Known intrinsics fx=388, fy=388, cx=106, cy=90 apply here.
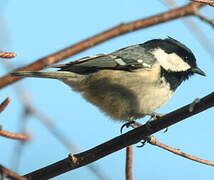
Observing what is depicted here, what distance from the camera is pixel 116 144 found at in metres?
1.47

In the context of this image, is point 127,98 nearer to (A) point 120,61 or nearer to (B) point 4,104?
(A) point 120,61

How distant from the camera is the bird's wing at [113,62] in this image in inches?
108

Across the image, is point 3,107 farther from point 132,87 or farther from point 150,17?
point 132,87

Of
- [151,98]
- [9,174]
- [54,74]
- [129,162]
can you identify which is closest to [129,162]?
[129,162]

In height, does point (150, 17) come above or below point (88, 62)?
above

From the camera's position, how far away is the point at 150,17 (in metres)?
2.04

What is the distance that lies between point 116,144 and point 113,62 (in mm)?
1440

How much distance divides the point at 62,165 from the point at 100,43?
735mm

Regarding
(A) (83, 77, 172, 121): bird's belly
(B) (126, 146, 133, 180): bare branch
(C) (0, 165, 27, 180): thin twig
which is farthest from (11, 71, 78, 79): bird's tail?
(C) (0, 165, 27, 180): thin twig

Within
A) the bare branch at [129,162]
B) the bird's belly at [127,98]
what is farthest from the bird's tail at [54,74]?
the bare branch at [129,162]

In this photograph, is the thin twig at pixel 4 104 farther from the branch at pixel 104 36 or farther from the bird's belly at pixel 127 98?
the bird's belly at pixel 127 98

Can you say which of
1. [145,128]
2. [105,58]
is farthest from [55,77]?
[145,128]

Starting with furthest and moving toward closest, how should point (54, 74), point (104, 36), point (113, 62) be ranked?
point (113, 62) < point (54, 74) < point (104, 36)

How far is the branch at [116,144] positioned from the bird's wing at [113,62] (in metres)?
1.27
